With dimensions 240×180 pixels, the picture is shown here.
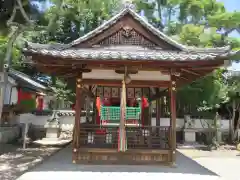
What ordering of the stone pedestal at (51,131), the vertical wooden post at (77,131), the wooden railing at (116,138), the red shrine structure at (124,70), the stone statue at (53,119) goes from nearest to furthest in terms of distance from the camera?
the red shrine structure at (124,70), the vertical wooden post at (77,131), the wooden railing at (116,138), the stone pedestal at (51,131), the stone statue at (53,119)

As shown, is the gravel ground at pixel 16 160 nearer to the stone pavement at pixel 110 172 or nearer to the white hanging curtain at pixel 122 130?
the stone pavement at pixel 110 172

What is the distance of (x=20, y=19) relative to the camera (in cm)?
1236

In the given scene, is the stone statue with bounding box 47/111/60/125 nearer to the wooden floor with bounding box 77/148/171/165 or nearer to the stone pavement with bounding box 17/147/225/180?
the stone pavement with bounding box 17/147/225/180

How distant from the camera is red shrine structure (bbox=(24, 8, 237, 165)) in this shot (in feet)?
27.8

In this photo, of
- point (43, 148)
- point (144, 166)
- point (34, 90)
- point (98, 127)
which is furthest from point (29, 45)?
point (34, 90)

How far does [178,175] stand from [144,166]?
1.37 meters

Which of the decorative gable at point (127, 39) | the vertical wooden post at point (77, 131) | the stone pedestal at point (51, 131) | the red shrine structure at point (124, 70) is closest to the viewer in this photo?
the red shrine structure at point (124, 70)

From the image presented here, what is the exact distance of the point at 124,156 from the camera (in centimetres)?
929

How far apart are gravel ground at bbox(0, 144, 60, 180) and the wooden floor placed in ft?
6.78

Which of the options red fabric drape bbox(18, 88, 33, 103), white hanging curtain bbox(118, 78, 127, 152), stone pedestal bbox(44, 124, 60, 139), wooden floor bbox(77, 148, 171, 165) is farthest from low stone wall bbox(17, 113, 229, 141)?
white hanging curtain bbox(118, 78, 127, 152)

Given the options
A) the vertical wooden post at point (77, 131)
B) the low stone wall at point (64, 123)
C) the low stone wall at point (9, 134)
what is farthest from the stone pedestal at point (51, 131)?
the vertical wooden post at point (77, 131)

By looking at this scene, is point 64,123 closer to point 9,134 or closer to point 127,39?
point 9,134

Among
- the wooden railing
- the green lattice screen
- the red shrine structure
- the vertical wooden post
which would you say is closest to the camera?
the red shrine structure

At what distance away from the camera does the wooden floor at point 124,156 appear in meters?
9.21
